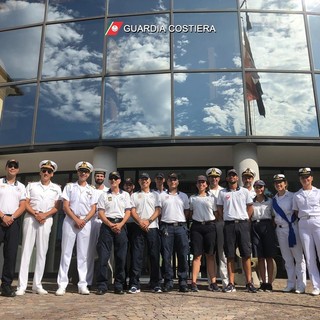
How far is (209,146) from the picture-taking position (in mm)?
8992

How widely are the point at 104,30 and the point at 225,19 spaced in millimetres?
3248

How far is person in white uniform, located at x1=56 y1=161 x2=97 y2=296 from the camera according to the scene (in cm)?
590

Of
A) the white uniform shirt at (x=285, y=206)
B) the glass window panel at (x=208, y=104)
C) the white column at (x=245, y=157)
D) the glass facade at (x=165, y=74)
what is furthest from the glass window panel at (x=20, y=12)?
the white uniform shirt at (x=285, y=206)

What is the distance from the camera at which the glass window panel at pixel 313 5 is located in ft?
32.1

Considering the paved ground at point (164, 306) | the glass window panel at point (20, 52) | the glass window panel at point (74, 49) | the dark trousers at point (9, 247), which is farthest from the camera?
the glass window panel at point (20, 52)

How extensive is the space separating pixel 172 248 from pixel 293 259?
7.14 ft

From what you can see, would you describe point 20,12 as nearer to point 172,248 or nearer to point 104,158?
point 104,158

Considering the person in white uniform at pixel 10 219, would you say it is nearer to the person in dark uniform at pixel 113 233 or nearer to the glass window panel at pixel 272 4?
the person in dark uniform at pixel 113 233

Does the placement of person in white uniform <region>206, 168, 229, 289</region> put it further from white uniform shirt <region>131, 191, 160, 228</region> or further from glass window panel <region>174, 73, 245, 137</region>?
glass window panel <region>174, 73, 245, 137</region>

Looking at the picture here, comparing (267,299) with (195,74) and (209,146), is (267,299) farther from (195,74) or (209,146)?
(195,74)

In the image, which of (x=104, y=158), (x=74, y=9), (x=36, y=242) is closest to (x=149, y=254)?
(x=36, y=242)

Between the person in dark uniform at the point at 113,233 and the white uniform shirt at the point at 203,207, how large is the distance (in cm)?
111

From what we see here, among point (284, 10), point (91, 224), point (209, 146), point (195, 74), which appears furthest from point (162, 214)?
point (284, 10)

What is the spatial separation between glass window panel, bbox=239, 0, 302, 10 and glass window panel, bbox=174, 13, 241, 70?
55cm
